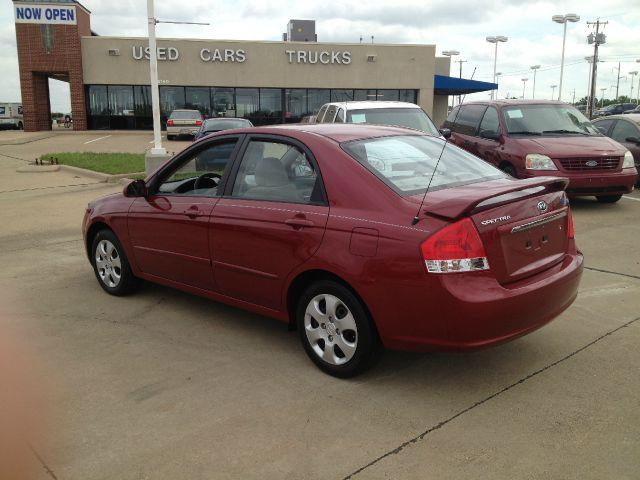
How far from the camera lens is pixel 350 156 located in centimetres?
390

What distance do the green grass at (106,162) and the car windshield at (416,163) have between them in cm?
1126

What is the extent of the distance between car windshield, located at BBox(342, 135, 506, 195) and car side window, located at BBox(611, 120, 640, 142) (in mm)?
9028

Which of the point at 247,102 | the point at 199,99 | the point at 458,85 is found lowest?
the point at 247,102

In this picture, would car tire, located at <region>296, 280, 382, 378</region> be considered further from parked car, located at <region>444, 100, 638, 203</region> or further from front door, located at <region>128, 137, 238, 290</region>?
parked car, located at <region>444, 100, 638, 203</region>

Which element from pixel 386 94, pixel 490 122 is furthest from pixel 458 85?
pixel 490 122

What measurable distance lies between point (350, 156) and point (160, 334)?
2.09m

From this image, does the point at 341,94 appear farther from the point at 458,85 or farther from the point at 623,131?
the point at 623,131

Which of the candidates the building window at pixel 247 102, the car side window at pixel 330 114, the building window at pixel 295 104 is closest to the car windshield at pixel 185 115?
the building window at pixel 247 102

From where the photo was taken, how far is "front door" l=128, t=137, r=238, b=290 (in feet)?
15.1

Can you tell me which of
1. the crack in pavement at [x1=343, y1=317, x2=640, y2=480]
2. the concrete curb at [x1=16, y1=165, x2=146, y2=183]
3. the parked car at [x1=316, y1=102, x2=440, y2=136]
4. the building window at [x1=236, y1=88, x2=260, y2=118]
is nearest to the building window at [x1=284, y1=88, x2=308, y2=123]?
the building window at [x1=236, y1=88, x2=260, y2=118]

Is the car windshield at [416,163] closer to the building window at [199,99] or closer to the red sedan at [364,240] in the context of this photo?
the red sedan at [364,240]

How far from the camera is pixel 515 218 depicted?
352 cm

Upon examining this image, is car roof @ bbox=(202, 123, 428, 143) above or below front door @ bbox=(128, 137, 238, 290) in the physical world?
above

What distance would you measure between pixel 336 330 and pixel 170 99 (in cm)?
3545
